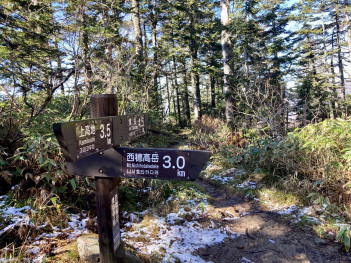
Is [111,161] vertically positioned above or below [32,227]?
above

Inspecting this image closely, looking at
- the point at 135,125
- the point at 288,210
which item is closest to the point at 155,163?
the point at 135,125

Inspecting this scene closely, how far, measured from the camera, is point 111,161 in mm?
1815

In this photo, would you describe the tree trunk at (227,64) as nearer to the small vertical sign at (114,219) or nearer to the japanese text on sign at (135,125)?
the japanese text on sign at (135,125)

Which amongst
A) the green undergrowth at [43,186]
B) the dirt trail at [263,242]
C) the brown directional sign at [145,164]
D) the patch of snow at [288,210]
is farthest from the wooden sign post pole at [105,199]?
the patch of snow at [288,210]

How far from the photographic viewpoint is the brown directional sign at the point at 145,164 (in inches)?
64.8

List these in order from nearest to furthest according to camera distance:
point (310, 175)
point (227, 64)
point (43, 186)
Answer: point (43, 186) < point (310, 175) < point (227, 64)

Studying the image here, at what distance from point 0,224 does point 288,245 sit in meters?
4.18

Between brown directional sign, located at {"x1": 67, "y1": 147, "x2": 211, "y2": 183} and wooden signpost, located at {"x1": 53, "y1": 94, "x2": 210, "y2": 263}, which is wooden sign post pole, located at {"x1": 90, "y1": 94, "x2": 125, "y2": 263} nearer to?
wooden signpost, located at {"x1": 53, "y1": 94, "x2": 210, "y2": 263}

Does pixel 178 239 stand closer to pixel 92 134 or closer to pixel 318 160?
pixel 92 134

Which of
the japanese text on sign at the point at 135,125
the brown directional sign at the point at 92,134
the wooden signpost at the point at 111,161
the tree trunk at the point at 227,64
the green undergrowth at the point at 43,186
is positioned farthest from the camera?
the tree trunk at the point at 227,64

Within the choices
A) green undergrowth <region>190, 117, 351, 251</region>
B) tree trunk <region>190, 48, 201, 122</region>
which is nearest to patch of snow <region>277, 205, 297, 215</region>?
green undergrowth <region>190, 117, 351, 251</region>

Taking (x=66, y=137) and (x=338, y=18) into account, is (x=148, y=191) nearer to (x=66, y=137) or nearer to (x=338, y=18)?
(x=66, y=137)

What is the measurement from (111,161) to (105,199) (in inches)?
14.4

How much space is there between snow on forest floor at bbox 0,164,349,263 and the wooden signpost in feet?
3.96
